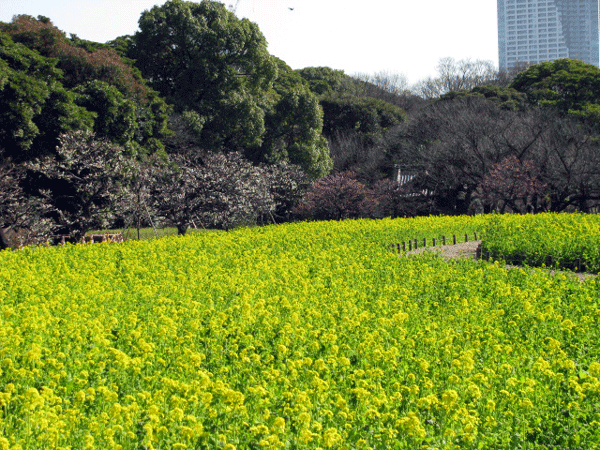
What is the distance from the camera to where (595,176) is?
27906 mm

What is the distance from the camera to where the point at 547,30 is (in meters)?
153

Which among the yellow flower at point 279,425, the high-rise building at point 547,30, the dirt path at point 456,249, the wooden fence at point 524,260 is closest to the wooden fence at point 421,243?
the wooden fence at point 524,260

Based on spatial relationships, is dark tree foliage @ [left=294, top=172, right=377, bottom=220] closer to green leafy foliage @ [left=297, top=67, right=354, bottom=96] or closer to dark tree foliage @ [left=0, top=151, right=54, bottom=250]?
green leafy foliage @ [left=297, top=67, right=354, bottom=96]

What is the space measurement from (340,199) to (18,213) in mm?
16649

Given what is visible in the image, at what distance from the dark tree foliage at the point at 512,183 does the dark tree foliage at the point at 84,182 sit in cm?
1737

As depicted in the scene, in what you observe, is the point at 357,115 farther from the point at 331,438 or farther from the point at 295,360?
the point at 331,438

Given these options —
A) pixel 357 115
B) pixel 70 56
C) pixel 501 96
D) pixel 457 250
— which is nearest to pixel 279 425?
pixel 457 250

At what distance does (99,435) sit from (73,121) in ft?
57.0

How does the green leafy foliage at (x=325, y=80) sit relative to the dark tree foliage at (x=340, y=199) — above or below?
above

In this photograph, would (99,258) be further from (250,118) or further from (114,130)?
(250,118)

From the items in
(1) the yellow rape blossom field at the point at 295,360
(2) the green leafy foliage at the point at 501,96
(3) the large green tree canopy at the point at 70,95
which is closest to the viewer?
(1) the yellow rape blossom field at the point at 295,360

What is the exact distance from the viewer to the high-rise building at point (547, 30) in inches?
5886

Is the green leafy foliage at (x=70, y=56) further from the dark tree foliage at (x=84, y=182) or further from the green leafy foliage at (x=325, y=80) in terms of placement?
the green leafy foliage at (x=325, y=80)

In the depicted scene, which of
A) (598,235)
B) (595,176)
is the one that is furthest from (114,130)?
(595,176)
